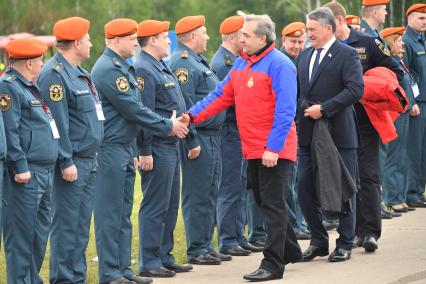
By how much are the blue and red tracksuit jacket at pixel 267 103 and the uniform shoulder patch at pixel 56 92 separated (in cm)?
153

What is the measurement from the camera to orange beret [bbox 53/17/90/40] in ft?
28.6

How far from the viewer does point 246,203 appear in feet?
37.6

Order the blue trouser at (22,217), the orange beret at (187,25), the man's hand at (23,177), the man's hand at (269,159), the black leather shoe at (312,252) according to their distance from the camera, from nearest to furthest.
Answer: the man's hand at (23,177), the blue trouser at (22,217), the man's hand at (269,159), the black leather shoe at (312,252), the orange beret at (187,25)

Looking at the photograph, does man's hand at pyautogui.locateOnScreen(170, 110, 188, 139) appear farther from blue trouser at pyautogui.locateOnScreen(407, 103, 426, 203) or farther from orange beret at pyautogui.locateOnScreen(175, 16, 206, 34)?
blue trouser at pyautogui.locateOnScreen(407, 103, 426, 203)

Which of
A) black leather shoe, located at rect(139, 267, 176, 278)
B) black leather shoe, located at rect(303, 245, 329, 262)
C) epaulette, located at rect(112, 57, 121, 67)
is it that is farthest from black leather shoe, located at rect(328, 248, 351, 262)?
epaulette, located at rect(112, 57, 121, 67)

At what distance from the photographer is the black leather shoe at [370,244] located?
1027cm

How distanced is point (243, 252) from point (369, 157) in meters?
1.53

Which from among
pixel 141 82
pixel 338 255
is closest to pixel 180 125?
pixel 141 82

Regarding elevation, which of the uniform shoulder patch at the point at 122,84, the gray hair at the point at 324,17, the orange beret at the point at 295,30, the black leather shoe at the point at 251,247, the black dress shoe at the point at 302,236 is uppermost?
the gray hair at the point at 324,17

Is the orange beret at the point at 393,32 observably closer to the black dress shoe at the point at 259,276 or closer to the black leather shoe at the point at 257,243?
the black leather shoe at the point at 257,243

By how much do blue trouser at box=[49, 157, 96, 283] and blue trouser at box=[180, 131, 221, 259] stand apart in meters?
1.77

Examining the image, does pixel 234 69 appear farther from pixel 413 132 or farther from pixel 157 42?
pixel 413 132

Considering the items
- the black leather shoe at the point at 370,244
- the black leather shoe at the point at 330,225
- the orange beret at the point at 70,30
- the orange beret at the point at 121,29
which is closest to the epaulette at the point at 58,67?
the orange beret at the point at 70,30

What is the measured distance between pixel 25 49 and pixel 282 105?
2083mm
